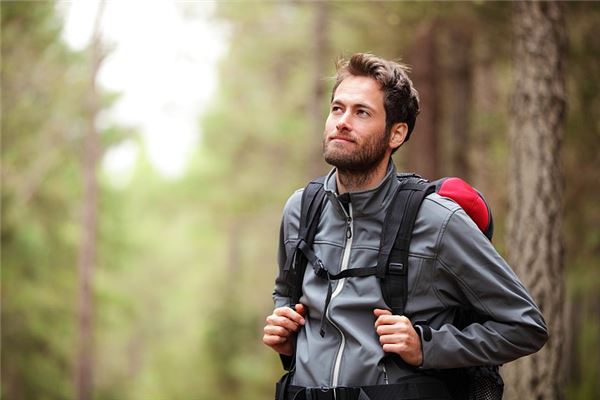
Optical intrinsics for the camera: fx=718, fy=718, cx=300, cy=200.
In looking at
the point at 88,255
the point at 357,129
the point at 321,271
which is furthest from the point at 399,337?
the point at 88,255

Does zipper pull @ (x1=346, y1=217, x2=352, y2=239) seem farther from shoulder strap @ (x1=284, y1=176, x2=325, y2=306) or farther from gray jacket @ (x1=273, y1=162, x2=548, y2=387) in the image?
shoulder strap @ (x1=284, y1=176, x2=325, y2=306)

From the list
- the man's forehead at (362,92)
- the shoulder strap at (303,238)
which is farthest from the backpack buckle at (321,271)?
the man's forehead at (362,92)

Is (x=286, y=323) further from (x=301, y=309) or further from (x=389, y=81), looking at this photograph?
(x=389, y=81)

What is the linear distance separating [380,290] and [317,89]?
11730 mm

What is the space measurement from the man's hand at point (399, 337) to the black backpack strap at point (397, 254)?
0.25 ft

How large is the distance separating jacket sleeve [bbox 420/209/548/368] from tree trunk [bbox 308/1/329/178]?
11.5m

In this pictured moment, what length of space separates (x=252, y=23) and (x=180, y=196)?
1196 centimetres

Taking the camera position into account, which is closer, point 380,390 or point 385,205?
point 380,390

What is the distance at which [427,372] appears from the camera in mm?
3021

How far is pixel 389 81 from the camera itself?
128 inches

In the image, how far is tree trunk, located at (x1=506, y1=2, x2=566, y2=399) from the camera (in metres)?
5.87

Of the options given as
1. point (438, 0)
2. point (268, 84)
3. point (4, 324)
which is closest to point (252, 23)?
point (268, 84)

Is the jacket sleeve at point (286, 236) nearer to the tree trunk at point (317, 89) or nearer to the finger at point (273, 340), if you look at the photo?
the finger at point (273, 340)

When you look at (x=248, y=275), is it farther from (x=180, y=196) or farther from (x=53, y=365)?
(x=53, y=365)
